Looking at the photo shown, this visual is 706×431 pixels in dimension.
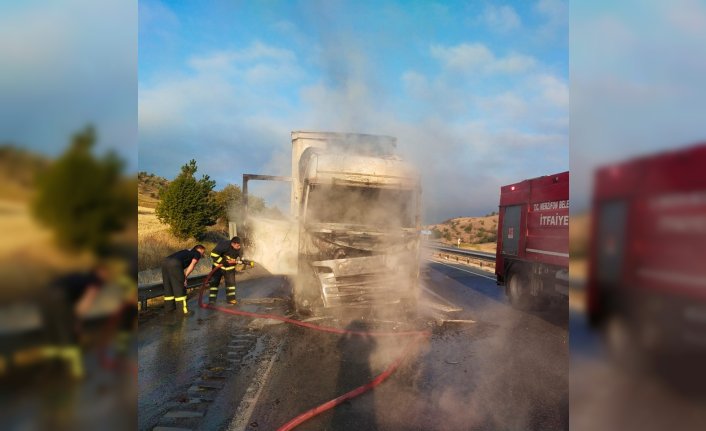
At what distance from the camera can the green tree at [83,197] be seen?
2.52 ft

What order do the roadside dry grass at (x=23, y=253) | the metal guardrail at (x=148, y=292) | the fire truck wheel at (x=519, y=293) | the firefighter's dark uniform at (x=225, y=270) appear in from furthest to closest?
1. the firefighter's dark uniform at (x=225, y=270)
2. the fire truck wheel at (x=519, y=293)
3. the metal guardrail at (x=148, y=292)
4. the roadside dry grass at (x=23, y=253)

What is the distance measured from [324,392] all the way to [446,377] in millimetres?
1457

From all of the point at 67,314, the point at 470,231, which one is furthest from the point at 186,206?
the point at 470,231

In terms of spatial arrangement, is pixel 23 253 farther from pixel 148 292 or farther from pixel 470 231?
pixel 470 231

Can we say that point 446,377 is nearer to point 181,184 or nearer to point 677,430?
point 677,430

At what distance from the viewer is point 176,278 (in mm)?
7320

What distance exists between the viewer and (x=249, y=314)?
759 centimetres

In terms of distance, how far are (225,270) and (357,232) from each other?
319cm

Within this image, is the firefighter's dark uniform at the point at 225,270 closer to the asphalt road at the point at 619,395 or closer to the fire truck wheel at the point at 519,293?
the fire truck wheel at the point at 519,293

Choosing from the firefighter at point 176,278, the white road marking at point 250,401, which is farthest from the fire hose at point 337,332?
the firefighter at point 176,278

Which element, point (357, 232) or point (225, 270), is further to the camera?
point (225, 270)

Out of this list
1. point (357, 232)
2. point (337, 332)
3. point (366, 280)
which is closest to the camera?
point (337, 332)

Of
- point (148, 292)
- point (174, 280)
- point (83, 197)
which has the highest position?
point (83, 197)

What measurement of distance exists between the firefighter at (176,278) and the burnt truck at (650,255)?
292 inches
